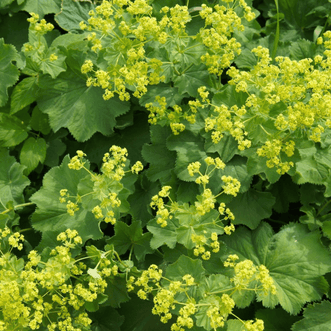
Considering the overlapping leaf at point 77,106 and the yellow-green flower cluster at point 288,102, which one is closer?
the yellow-green flower cluster at point 288,102

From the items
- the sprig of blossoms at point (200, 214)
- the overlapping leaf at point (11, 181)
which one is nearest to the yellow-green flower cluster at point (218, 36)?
the sprig of blossoms at point (200, 214)

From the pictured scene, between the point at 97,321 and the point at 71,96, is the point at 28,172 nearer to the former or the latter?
the point at 71,96

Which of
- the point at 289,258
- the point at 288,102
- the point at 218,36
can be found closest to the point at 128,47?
the point at 218,36

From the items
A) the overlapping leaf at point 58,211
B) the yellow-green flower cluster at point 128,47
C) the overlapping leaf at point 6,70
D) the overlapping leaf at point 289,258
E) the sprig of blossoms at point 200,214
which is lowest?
the overlapping leaf at point 289,258

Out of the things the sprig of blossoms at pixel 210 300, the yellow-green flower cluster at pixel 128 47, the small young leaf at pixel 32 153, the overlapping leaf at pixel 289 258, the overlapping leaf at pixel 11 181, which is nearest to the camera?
the sprig of blossoms at pixel 210 300

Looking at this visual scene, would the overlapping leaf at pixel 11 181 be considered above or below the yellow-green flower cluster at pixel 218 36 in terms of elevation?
below

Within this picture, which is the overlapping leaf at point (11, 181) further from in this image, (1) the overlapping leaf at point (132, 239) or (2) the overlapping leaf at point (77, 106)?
(1) the overlapping leaf at point (132, 239)

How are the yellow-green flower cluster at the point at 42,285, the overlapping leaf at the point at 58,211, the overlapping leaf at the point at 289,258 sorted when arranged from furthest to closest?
1. the overlapping leaf at the point at 58,211
2. the overlapping leaf at the point at 289,258
3. the yellow-green flower cluster at the point at 42,285

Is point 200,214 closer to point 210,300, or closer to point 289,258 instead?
point 210,300

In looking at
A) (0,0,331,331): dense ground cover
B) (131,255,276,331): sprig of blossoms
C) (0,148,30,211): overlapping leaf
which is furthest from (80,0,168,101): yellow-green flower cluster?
(131,255,276,331): sprig of blossoms
